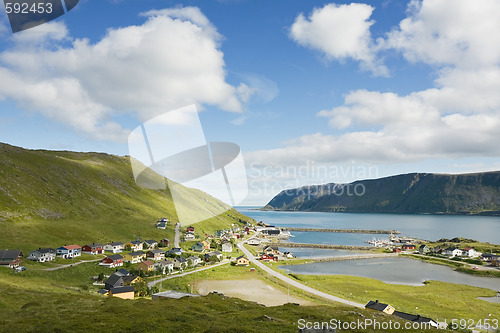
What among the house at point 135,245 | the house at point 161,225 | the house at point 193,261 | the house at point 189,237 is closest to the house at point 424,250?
the house at point 193,261

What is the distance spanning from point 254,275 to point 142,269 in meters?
30.9

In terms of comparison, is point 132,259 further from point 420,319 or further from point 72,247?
point 420,319

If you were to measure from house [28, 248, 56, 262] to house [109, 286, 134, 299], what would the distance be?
31.3m

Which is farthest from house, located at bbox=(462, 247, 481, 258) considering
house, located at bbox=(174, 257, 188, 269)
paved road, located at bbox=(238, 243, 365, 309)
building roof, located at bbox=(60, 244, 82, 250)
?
building roof, located at bbox=(60, 244, 82, 250)

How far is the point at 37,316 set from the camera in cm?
3266

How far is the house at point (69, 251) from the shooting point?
82.4 m

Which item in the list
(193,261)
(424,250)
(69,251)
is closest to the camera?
(69,251)

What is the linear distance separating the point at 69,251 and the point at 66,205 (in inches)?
1710

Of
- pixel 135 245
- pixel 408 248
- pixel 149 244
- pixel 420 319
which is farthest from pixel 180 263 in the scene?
pixel 408 248

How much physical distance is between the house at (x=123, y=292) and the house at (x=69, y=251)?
119 ft

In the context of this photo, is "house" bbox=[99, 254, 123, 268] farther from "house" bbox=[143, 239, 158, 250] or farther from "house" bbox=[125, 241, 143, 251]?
"house" bbox=[143, 239, 158, 250]

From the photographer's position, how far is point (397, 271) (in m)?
107

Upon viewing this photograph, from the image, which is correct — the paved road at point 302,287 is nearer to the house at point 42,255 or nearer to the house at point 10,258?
the house at point 42,255

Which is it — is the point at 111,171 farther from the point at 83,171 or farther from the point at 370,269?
the point at 370,269
